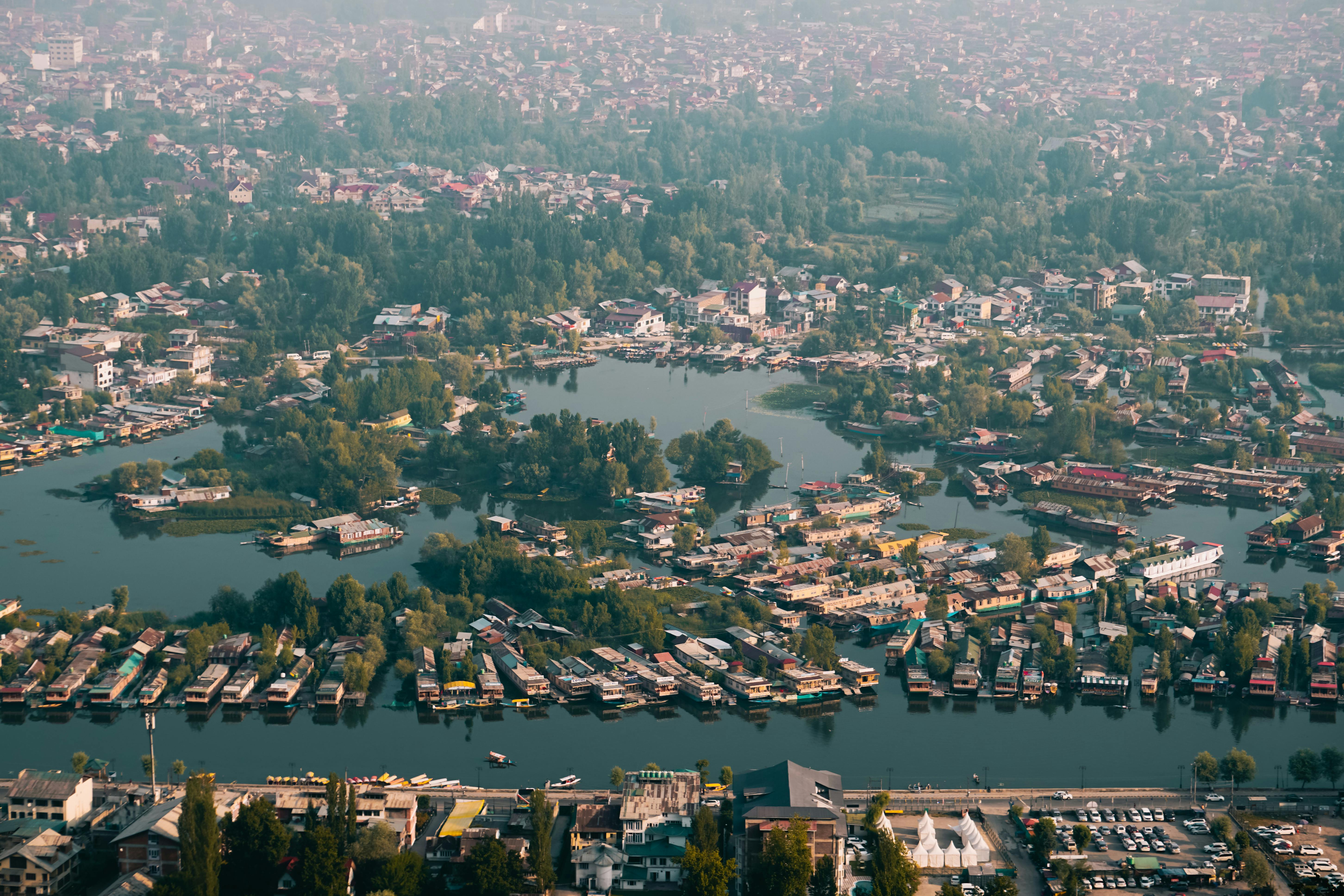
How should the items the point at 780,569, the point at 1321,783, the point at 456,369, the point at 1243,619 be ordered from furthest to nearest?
the point at 456,369
the point at 780,569
the point at 1243,619
the point at 1321,783

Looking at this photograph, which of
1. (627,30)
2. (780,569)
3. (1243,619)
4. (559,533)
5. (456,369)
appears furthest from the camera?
(627,30)

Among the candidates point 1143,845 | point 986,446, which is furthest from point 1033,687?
point 986,446

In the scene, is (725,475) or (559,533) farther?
(725,475)

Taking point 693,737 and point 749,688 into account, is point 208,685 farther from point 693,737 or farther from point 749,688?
point 749,688

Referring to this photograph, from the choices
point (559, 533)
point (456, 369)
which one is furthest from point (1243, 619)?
point (456, 369)

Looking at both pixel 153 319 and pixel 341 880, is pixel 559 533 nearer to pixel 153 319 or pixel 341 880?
pixel 341 880

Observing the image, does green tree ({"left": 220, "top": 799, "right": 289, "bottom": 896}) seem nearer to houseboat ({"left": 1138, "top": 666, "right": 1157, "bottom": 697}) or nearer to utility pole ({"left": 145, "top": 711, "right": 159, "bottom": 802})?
utility pole ({"left": 145, "top": 711, "right": 159, "bottom": 802})

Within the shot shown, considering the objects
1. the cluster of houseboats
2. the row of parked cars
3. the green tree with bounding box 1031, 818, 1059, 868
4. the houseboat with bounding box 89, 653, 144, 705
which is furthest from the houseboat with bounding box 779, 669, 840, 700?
the cluster of houseboats
